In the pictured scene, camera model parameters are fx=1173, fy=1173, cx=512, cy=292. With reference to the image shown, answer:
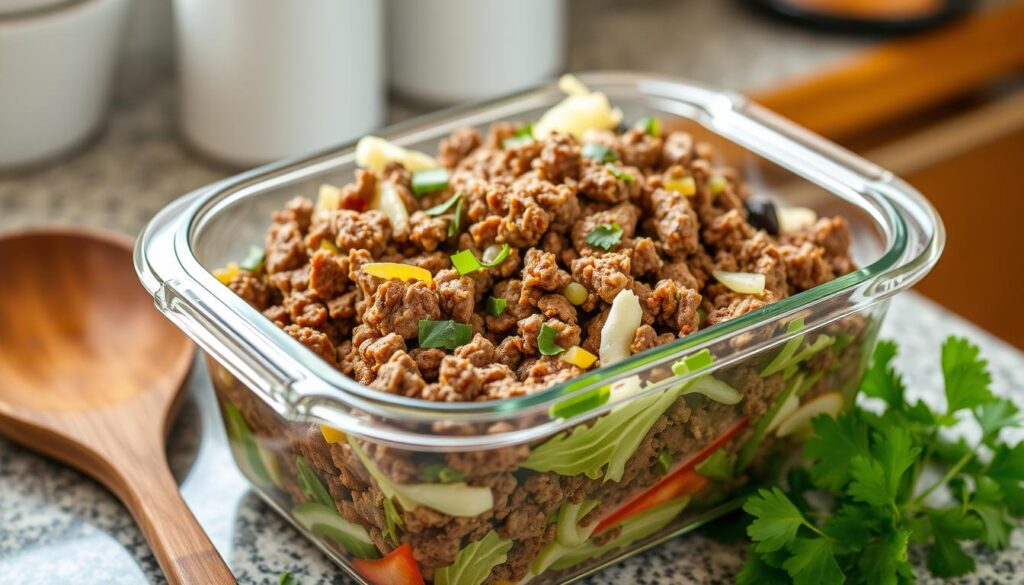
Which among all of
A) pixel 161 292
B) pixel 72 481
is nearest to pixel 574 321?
pixel 161 292

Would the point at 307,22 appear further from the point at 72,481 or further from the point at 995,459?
the point at 995,459

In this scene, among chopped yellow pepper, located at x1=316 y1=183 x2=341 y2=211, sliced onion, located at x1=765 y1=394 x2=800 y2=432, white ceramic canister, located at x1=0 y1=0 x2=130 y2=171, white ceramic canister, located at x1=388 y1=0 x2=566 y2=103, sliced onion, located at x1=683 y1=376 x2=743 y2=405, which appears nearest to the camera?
sliced onion, located at x1=683 y1=376 x2=743 y2=405

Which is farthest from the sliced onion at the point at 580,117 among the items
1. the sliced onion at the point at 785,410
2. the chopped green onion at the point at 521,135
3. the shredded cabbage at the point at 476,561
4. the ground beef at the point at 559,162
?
the shredded cabbage at the point at 476,561

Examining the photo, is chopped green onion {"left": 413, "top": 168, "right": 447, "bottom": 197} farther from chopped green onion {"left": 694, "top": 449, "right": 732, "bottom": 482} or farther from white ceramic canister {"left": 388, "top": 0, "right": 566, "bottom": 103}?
white ceramic canister {"left": 388, "top": 0, "right": 566, "bottom": 103}

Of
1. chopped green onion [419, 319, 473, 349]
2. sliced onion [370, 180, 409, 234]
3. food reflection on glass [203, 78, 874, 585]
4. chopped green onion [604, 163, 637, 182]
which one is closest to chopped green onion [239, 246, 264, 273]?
food reflection on glass [203, 78, 874, 585]

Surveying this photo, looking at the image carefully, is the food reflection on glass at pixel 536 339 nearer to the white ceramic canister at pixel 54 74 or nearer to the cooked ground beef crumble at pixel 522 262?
the cooked ground beef crumble at pixel 522 262

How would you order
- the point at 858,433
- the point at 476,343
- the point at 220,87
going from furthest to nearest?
the point at 220,87 < the point at 858,433 < the point at 476,343

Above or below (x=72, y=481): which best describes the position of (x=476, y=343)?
above

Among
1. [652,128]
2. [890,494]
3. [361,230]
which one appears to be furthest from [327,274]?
[890,494]
